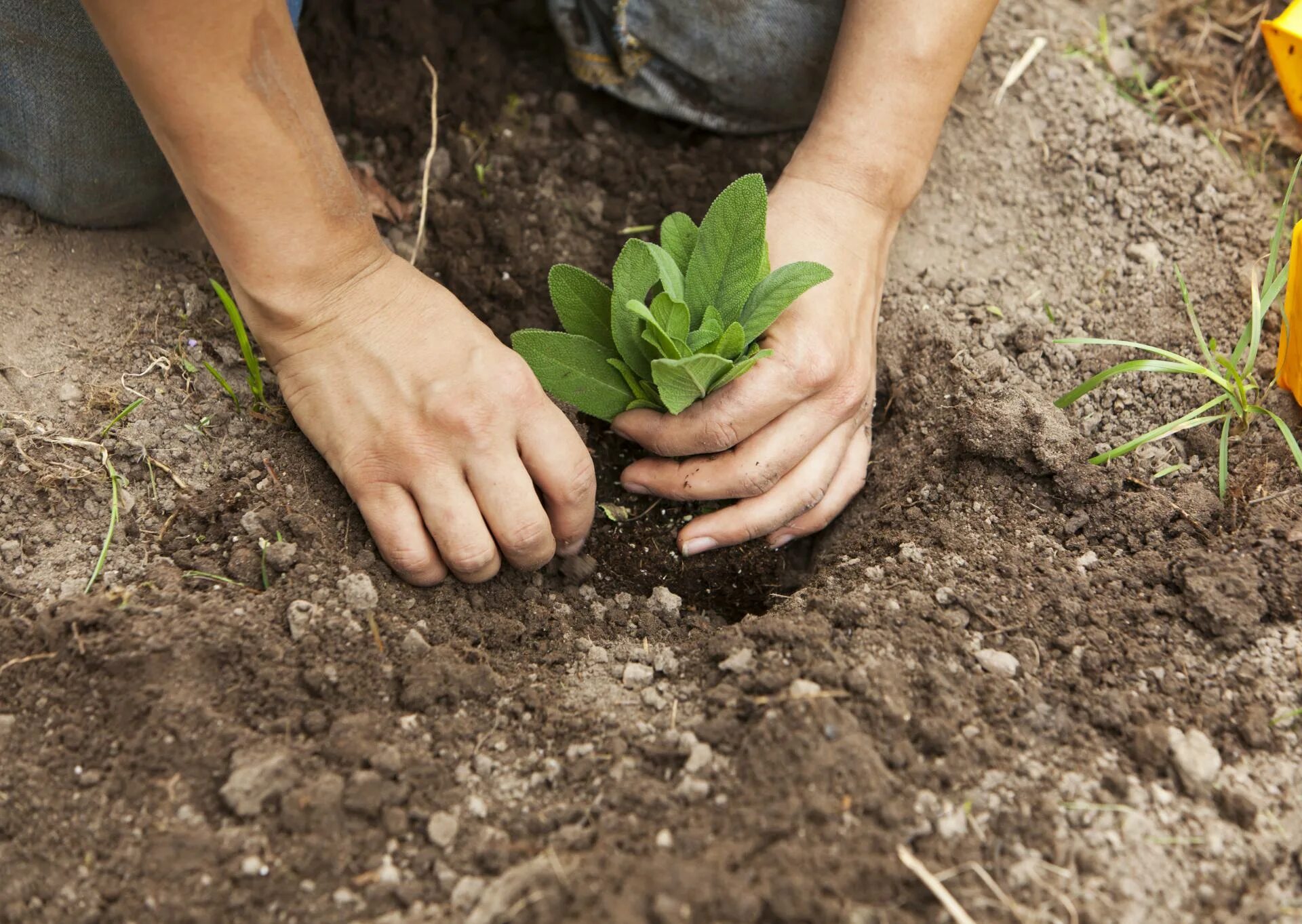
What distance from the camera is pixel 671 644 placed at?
1.51 m

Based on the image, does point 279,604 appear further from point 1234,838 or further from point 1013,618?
point 1234,838

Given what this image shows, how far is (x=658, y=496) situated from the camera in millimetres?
1672

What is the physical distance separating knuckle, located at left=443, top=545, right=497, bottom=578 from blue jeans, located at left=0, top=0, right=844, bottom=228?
0.93 m

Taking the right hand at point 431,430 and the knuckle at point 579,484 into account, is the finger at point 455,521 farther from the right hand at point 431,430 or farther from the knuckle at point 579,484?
the knuckle at point 579,484

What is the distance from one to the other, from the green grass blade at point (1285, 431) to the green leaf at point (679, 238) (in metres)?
0.91

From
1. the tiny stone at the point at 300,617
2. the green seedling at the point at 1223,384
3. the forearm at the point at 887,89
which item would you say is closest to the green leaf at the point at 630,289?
the forearm at the point at 887,89

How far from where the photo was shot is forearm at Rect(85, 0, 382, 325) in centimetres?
124

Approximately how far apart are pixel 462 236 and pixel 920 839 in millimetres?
1319

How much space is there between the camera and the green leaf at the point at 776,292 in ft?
4.69

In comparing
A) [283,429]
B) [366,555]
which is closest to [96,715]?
[366,555]

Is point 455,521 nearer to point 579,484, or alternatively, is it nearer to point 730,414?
point 579,484

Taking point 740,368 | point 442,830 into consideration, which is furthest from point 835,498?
point 442,830

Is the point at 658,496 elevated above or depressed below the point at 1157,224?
below

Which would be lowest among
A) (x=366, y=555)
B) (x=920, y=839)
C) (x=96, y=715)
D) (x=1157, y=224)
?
(x=96, y=715)
